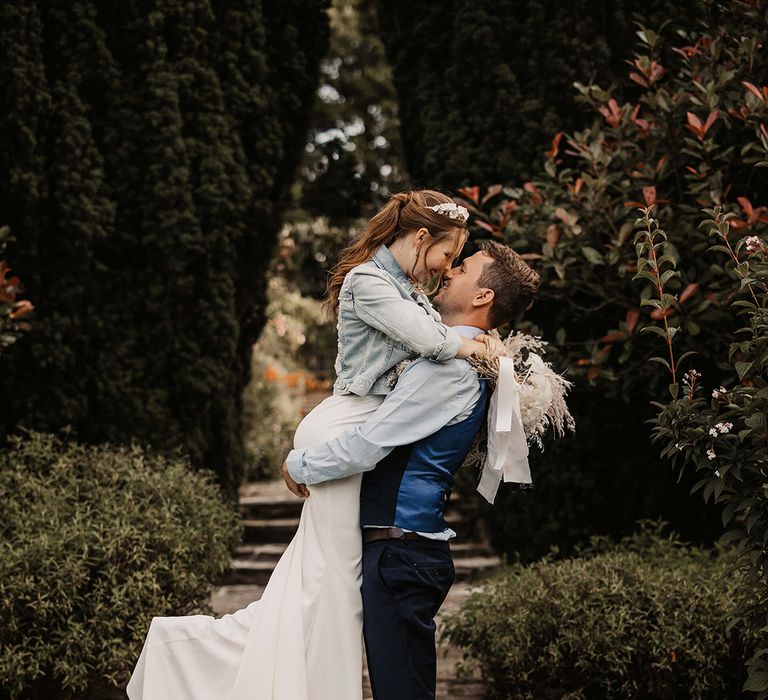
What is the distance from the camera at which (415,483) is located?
2.59 metres

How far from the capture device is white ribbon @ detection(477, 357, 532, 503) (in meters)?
2.62

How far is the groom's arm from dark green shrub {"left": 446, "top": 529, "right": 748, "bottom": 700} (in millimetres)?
1663

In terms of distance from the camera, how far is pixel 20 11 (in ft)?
17.0

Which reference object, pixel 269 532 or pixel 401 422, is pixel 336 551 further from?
pixel 269 532

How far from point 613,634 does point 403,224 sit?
201 centimetres

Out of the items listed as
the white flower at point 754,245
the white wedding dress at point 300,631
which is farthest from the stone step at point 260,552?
the white flower at point 754,245

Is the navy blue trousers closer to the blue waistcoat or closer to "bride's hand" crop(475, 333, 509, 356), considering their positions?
the blue waistcoat

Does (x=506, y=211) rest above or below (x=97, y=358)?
above

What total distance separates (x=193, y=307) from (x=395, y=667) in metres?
3.95

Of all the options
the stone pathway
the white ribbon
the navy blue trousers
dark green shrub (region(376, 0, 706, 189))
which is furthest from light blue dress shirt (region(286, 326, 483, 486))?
dark green shrub (region(376, 0, 706, 189))

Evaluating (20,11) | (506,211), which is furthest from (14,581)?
(20,11)

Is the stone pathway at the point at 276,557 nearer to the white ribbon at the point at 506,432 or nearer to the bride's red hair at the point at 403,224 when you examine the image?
the white ribbon at the point at 506,432

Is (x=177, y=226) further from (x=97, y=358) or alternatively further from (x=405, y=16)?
(x=405, y=16)

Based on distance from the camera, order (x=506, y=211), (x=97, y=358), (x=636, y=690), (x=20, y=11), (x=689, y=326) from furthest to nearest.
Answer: (x=97, y=358)
(x=20, y=11)
(x=506, y=211)
(x=689, y=326)
(x=636, y=690)
